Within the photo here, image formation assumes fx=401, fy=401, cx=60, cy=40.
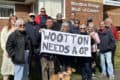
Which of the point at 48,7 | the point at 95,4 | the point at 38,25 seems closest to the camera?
the point at 38,25

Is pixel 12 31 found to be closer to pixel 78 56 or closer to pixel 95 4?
pixel 78 56

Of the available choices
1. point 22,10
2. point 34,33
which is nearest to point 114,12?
point 22,10

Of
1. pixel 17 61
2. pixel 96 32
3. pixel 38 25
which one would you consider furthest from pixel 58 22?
pixel 17 61

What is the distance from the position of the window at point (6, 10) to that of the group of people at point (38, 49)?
1163 cm

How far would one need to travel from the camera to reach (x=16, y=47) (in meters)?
10.6

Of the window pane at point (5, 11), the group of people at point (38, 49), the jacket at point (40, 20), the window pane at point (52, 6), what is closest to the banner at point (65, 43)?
the group of people at point (38, 49)

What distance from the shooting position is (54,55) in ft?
39.4

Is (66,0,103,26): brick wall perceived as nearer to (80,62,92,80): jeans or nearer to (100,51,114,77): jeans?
(100,51,114,77): jeans

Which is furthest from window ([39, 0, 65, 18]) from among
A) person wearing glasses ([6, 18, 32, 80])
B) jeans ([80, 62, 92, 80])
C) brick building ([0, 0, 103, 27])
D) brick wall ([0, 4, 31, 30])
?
person wearing glasses ([6, 18, 32, 80])

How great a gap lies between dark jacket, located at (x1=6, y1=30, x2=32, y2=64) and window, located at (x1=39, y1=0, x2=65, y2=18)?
13798 millimetres

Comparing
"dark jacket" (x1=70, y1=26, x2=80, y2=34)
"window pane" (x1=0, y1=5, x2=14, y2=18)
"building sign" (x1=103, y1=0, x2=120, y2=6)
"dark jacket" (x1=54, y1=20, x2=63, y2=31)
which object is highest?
"building sign" (x1=103, y1=0, x2=120, y2=6)

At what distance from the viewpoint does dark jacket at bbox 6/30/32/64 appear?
34.4ft

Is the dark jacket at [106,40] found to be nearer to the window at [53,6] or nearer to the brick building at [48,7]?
the brick building at [48,7]

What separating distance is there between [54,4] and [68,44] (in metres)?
12.6
